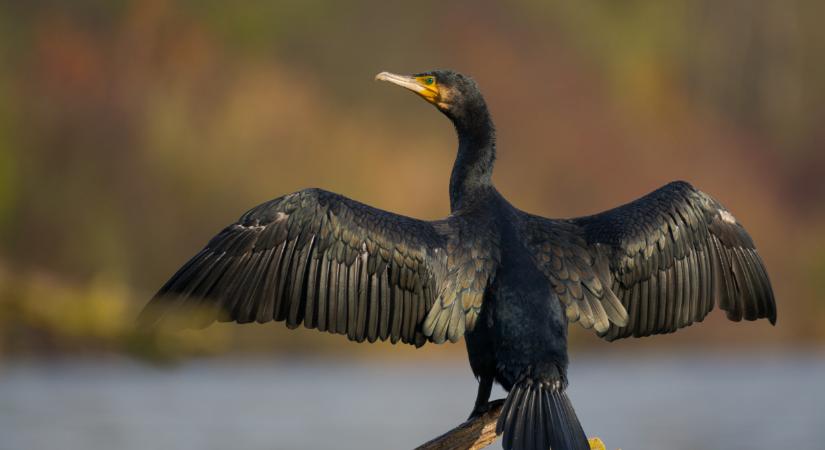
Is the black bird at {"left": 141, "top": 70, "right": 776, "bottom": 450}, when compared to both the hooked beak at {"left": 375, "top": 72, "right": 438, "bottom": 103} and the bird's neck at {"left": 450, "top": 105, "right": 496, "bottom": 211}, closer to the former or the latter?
the bird's neck at {"left": 450, "top": 105, "right": 496, "bottom": 211}

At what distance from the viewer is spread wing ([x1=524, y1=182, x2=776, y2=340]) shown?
6.21m

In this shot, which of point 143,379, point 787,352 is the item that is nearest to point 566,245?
point 143,379

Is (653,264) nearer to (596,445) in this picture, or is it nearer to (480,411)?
(596,445)

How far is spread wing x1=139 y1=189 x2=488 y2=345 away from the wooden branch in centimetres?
43

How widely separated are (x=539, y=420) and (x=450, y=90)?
6.43 ft

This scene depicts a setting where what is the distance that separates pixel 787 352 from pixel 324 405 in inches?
364

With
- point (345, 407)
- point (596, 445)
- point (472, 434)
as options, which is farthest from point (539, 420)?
point (345, 407)

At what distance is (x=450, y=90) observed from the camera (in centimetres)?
691

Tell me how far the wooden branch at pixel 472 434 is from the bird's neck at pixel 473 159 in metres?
1.04

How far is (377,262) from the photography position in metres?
6.12

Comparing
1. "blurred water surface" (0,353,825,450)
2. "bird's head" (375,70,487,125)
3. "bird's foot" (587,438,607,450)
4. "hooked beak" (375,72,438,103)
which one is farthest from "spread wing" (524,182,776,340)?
"blurred water surface" (0,353,825,450)

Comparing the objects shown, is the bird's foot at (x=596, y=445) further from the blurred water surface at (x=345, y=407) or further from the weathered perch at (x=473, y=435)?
the blurred water surface at (x=345, y=407)

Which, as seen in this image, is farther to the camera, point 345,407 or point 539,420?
point 345,407

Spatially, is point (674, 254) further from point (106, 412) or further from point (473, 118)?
Result: point (106, 412)
